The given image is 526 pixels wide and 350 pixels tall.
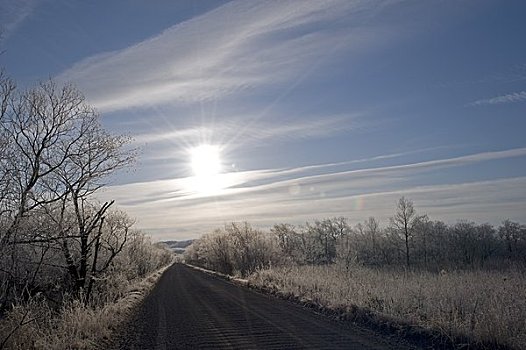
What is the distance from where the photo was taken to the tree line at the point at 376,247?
42656mm

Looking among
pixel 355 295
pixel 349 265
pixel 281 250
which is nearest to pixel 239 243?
pixel 281 250

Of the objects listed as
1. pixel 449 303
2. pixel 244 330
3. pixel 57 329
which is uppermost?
pixel 449 303

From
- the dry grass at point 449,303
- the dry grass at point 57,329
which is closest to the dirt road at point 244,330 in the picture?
the dry grass at point 57,329

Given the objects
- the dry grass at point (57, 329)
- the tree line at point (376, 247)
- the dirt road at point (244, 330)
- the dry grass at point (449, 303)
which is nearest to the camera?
the dry grass at point (449, 303)

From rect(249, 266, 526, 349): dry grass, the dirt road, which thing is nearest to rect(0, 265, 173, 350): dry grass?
the dirt road

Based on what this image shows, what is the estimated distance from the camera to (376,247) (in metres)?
90.8

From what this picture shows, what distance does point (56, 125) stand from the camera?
624 inches

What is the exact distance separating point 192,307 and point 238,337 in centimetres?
917

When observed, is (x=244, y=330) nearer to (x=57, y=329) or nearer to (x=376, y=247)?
(x=57, y=329)

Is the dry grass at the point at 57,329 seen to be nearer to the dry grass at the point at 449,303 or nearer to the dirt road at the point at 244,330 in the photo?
the dirt road at the point at 244,330

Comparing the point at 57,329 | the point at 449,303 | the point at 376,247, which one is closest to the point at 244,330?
the point at 57,329

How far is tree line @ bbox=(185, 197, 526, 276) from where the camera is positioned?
42656 mm

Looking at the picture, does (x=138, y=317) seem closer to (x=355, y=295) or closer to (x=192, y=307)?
(x=192, y=307)

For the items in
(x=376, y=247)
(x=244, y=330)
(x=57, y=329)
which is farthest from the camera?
(x=376, y=247)
